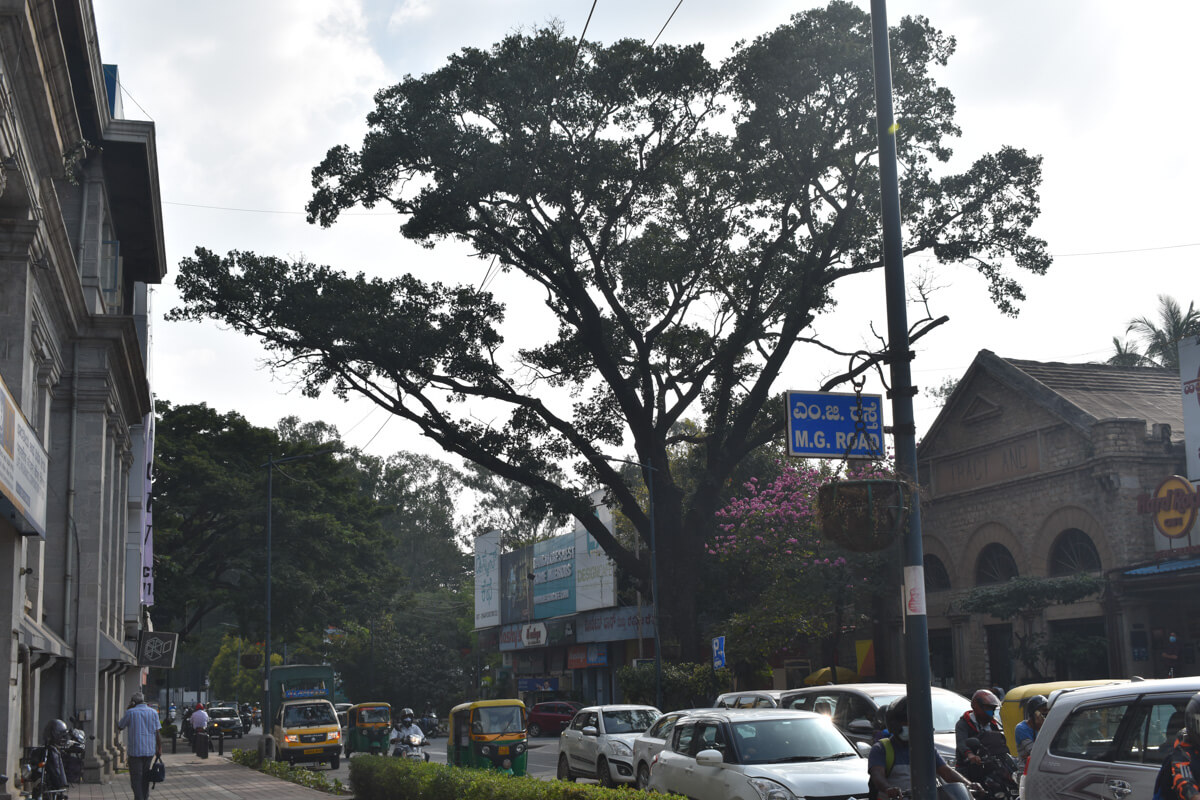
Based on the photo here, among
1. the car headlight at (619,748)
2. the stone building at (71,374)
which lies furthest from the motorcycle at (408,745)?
the stone building at (71,374)

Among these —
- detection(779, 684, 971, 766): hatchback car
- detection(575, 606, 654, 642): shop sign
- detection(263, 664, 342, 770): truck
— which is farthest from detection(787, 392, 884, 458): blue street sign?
detection(575, 606, 654, 642): shop sign

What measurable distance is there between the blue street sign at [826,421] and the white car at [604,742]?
37.9ft

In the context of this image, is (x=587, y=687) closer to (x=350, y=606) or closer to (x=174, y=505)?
(x=350, y=606)

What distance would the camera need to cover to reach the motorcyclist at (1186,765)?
18.5ft

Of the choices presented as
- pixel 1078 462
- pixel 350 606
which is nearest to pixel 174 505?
pixel 350 606

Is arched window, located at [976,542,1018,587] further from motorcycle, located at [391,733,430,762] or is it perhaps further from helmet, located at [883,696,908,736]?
helmet, located at [883,696,908,736]

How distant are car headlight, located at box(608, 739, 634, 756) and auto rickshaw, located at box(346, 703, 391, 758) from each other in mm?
17250

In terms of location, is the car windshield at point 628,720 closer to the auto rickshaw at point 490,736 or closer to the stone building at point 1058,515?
the auto rickshaw at point 490,736

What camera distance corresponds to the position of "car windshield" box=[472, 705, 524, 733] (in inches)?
965

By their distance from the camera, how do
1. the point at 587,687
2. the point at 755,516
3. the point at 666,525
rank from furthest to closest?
the point at 587,687
the point at 755,516
the point at 666,525

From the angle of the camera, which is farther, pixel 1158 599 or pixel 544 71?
pixel 1158 599

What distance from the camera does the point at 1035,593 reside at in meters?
30.3

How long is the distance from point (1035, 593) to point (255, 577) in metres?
29.5

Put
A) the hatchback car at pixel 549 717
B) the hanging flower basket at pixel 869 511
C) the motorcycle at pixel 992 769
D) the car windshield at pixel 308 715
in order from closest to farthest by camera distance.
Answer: the hanging flower basket at pixel 869 511, the motorcycle at pixel 992 769, the car windshield at pixel 308 715, the hatchback car at pixel 549 717
